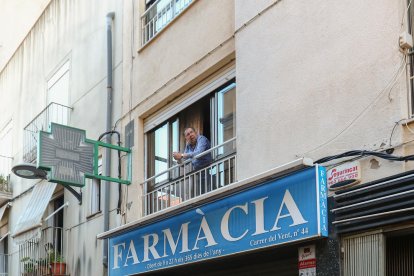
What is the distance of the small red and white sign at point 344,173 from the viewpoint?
24.1 feet

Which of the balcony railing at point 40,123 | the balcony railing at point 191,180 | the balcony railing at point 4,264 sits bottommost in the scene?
the balcony railing at point 4,264

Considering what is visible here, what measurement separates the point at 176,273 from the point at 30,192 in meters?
7.17

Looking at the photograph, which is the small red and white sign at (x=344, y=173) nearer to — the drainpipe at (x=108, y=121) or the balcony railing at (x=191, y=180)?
the balcony railing at (x=191, y=180)

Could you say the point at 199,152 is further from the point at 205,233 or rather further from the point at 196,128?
the point at 205,233

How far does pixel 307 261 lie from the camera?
7.80m

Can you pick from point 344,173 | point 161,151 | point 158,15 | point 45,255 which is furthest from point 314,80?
point 45,255

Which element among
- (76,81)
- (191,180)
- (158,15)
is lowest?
(191,180)

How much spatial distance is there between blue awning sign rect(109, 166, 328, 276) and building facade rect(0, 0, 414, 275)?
21 millimetres

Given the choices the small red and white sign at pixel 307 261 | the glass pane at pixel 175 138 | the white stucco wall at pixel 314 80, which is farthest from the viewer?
the glass pane at pixel 175 138

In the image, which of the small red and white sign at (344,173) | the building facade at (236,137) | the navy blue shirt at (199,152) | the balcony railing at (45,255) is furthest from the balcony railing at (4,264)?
the small red and white sign at (344,173)

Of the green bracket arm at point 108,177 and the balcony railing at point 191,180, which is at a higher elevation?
the green bracket arm at point 108,177

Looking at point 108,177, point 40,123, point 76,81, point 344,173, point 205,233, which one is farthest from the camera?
point 40,123

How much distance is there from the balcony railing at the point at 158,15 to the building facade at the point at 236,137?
0.11ft

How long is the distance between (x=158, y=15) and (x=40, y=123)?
204 inches
